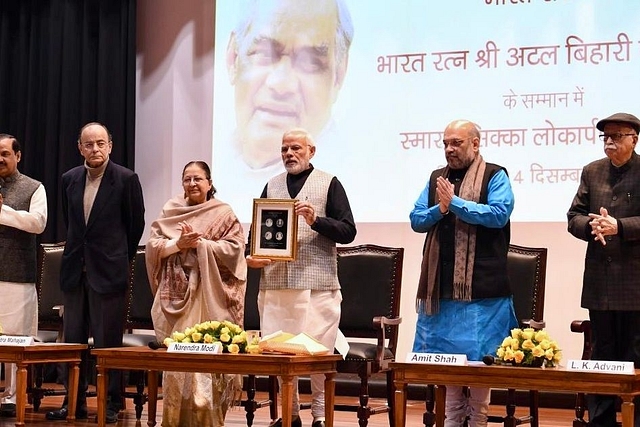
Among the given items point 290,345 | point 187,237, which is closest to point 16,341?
point 187,237

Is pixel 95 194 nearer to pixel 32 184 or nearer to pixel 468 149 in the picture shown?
pixel 32 184

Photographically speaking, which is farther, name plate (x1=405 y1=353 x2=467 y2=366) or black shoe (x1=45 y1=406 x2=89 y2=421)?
black shoe (x1=45 y1=406 x2=89 y2=421)

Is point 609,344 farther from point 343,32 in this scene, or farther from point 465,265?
point 343,32

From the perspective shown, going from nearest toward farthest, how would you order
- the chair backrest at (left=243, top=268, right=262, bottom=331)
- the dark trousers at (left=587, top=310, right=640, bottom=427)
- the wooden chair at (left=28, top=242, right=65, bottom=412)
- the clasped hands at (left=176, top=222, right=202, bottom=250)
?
the dark trousers at (left=587, top=310, right=640, bottom=427) → the clasped hands at (left=176, top=222, right=202, bottom=250) → the chair backrest at (left=243, top=268, right=262, bottom=331) → the wooden chair at (left=28, top=242, right=65, bottom=412)

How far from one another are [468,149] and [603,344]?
1023 millimetres

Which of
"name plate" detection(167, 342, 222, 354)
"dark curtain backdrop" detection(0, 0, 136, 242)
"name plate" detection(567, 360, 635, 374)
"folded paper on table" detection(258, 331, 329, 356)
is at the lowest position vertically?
"name plate" detection(167, 342, 222, 354)

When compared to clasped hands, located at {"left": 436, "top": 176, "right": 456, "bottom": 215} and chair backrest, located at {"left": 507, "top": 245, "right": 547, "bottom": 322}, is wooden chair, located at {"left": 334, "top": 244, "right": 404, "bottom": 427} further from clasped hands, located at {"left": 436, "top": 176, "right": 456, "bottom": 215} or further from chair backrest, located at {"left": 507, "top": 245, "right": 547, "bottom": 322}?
clasped hands, located at {"left": 436, "top": 176, "right": 456, "bottom": 215}

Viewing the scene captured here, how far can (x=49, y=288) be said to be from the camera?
22.6ft

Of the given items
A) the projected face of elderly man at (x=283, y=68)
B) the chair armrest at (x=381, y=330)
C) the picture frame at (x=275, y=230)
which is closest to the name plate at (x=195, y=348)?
the picture frame at (x=275, y=230)

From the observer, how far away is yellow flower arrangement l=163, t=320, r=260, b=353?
4.37 meters

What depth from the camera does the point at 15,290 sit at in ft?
18.4

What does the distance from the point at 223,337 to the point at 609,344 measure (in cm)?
164

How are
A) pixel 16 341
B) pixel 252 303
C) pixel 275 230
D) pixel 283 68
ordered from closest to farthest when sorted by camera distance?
pixel 275 230, pixel 16 341, pixel 252 303, pixel 283 68

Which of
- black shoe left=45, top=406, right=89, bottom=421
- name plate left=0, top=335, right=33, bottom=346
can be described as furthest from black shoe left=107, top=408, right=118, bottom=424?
name plate left=0, top=335, right=33, bottom=346
